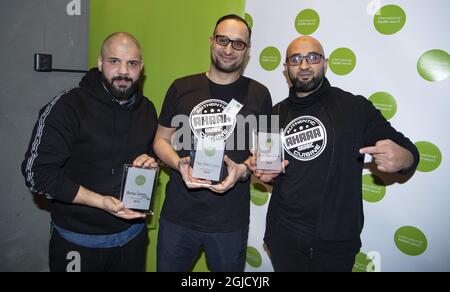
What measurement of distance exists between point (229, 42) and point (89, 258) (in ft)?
5.35

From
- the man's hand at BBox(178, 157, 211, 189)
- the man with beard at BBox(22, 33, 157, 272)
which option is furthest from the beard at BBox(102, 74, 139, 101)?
the man's hand at BBox(178, 157, 211, 189)

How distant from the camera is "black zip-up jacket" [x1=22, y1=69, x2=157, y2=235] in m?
1.85

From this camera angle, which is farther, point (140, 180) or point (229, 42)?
point (229, 42)

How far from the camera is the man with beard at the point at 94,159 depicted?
1.86 m

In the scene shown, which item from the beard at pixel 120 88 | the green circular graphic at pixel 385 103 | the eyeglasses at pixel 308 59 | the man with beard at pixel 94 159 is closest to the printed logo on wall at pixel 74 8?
the man with beard at pixel 94 159

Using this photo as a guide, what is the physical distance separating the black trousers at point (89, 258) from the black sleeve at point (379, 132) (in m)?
1.67

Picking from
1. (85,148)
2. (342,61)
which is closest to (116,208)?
(85,148)

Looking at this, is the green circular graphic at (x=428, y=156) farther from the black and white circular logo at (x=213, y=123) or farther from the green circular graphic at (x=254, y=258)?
the green circular graphic at (x=254, y=258)

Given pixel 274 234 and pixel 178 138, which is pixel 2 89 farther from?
pixel 274 234

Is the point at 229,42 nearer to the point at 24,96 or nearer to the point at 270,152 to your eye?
the point at 270,152

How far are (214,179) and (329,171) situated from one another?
2.34 feet

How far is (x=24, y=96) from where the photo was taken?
313 cm

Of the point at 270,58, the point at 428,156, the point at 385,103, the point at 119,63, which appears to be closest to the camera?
the point at 119,63

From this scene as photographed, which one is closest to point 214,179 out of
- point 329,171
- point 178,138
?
point 178,138
